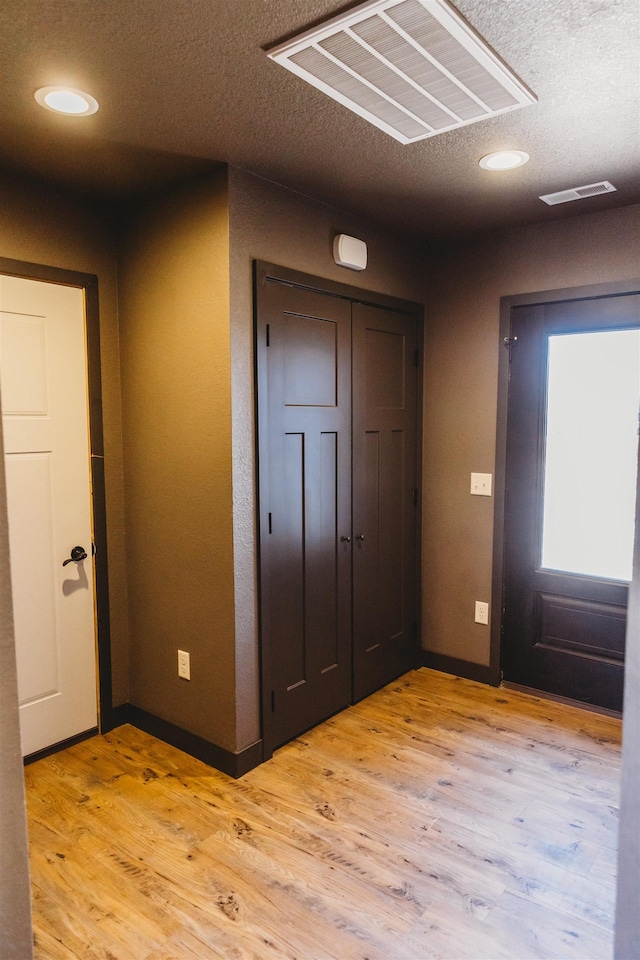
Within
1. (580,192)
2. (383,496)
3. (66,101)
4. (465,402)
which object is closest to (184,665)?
(383,496)

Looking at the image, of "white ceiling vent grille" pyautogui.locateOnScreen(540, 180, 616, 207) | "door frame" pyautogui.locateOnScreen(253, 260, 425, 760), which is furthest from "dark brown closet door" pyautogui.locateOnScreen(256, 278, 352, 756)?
"white ceiling vent grille" pyautogui.locateOnScreen(540, 180, 616, 207)

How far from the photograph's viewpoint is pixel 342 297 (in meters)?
3.11

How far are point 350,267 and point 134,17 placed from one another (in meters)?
1.66

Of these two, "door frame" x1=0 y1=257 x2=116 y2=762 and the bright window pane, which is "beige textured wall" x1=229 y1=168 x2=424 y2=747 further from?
the bright window pane

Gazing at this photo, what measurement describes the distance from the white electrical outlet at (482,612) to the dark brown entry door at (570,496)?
0.11 m

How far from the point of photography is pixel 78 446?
293 centimetres

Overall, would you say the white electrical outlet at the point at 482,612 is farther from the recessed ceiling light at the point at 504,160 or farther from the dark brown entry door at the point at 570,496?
the recessed ceiling light at the point at 504,160

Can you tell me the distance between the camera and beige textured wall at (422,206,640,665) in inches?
132

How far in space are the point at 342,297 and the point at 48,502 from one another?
5.59 feet

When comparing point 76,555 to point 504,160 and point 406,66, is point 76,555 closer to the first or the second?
point 406,66

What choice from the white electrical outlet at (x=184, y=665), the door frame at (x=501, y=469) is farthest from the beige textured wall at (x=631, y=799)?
the door frame at (x=501, y=469)

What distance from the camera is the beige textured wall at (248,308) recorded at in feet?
8.40

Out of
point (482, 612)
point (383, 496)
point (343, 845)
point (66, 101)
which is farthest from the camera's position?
point (482, 612)

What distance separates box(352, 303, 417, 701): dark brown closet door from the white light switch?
1.19 ft
